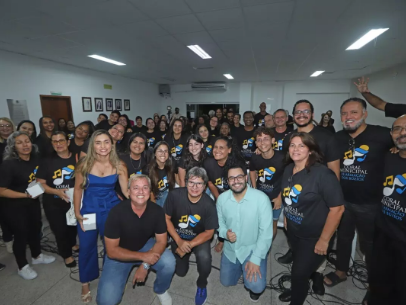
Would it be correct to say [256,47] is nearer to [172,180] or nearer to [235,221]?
[172,180]

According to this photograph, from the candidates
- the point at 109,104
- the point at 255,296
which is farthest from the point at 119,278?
the point at 109,104

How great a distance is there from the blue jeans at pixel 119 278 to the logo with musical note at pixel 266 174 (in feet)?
4.88

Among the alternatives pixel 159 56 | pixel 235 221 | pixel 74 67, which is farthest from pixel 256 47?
pixel 74 67

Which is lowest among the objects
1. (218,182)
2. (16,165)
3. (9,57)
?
(218,182)

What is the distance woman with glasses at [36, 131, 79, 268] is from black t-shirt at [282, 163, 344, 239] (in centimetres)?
242

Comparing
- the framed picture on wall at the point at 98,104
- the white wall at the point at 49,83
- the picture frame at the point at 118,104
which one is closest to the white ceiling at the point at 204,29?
the white wall at the point at 49,83

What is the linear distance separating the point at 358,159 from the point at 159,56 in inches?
208

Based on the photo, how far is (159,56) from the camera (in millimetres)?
5512

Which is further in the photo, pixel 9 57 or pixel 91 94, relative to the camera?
pixel 91 94

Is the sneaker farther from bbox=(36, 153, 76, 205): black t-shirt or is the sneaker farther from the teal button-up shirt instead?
bbox=(36, 153, 76, 205): black t-shirt

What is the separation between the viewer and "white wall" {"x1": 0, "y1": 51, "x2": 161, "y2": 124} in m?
5.04

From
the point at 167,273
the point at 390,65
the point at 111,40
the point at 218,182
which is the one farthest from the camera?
the point at 390,65

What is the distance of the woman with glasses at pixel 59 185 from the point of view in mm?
2307

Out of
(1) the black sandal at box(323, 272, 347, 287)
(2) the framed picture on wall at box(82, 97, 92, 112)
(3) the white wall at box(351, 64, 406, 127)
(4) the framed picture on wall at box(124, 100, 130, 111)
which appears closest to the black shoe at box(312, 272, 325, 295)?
(1) the black sandal at box(323, 272, 347, 287)
